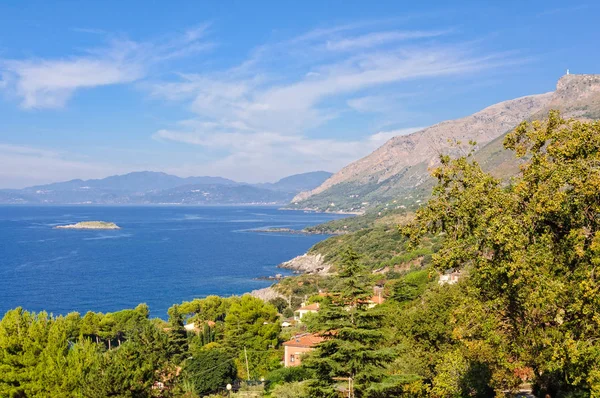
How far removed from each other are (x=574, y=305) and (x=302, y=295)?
7152 centimetres

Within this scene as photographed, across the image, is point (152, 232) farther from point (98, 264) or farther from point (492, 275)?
point (492, 275)

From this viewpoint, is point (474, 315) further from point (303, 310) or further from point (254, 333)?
point (303, 310)

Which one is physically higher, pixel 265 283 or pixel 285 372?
pixel 285 372

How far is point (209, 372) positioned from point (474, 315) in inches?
928

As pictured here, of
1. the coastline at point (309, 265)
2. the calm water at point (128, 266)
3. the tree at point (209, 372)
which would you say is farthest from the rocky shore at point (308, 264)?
the tree at point (209, 372)

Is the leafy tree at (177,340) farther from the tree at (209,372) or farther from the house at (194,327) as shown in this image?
the house at (194,327)

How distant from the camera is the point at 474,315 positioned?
452 inches

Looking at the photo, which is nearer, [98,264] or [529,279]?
[529,279]

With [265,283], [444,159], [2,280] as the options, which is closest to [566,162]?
[444,159]

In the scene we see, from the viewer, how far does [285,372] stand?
30.2m

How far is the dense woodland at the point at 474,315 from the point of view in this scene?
10453 millimetres

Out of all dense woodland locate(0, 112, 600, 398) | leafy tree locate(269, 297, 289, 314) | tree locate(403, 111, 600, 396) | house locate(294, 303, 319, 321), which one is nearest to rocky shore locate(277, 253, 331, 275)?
leafy tree locate(269, 297, 289, 314)

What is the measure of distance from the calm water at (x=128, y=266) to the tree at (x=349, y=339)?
59499mm

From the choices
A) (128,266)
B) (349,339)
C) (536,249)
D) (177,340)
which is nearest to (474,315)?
(536,249)
